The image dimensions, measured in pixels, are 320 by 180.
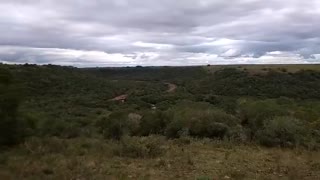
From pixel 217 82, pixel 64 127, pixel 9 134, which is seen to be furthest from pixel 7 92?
pixel 217 82

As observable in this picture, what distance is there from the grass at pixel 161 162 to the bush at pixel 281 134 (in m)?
1.03

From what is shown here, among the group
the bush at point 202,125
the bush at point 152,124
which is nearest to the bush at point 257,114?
the bush at point 202,125

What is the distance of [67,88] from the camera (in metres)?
61.3

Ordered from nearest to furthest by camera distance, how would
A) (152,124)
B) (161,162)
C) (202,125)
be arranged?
1. (161,162)
2. (202,125)
3. (152,124)

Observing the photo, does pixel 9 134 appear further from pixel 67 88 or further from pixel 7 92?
pixel 67 88

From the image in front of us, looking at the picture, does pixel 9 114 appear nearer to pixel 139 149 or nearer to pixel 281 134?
pixel 139 149

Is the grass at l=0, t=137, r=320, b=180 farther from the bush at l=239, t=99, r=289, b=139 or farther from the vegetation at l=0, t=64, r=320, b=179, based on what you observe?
the bush at l=239, t=99, r=289, b=139

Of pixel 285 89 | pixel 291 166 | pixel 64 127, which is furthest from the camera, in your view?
pixel 285 89

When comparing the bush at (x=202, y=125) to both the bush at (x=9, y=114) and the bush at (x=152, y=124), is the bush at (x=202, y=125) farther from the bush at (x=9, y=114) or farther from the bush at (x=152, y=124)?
the bush at (x=9, y=114)

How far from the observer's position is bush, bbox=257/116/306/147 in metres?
19.3

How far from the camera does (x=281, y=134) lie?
19.5m

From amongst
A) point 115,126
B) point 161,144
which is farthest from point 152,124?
point 161,144

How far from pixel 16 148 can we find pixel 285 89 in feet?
152

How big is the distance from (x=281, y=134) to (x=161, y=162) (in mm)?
7385
